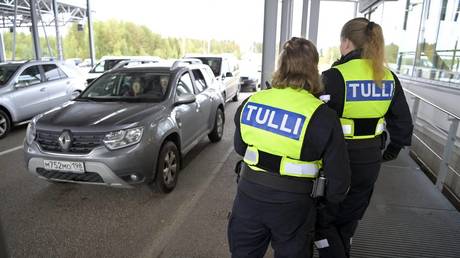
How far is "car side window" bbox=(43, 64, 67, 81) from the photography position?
775cm

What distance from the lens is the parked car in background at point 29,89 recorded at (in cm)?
667

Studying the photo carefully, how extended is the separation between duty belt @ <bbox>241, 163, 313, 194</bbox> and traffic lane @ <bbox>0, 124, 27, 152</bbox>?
19.3 ft

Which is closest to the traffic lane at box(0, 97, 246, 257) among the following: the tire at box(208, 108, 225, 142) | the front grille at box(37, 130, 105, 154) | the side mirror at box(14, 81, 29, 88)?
the front grille at box(37, 130, 105, 154)

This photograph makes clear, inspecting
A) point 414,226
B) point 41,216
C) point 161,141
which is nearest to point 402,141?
point 414,226

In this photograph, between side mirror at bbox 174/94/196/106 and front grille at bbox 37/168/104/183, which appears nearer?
front grille at bbox 37/168/104/183

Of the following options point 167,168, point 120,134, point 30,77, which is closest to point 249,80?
point 30,77

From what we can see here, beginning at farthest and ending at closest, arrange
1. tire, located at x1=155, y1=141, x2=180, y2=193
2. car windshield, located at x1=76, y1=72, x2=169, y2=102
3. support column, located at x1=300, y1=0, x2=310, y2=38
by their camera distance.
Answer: support column, located at x1=300, y1=0, x2=310, y2=38, car windshield, located at x1=76, y1=72, x2=169, y2=102, tire, located at x1=155, y1=141, x2=180, y2=193

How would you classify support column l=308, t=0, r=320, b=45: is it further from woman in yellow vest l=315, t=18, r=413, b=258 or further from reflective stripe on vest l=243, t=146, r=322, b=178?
reflective stripe on vest l=243, t=146, r=322, b=178

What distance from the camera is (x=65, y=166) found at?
11.3 feet

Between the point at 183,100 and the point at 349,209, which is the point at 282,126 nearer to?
the point at 349,209

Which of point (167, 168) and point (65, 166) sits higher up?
point (65, 166)

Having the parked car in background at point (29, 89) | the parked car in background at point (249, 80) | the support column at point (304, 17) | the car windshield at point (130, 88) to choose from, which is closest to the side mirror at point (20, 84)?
the parked car in background at point (29, 89)

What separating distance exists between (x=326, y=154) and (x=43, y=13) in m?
28.1

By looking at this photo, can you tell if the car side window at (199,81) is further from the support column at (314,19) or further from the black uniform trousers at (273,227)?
the black uniform trousers at (273,227)
